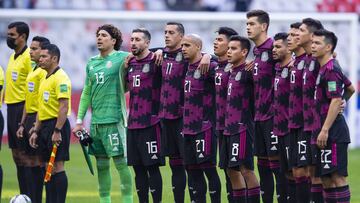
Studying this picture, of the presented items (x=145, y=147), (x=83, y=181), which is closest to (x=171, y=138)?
(x=145, y=147)

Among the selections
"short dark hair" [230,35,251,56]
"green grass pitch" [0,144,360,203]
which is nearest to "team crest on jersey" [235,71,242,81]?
"short dark hair" [230,35,251,56]

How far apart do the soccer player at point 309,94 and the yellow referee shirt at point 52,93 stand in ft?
9.85

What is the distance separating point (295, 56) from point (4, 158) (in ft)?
37.1

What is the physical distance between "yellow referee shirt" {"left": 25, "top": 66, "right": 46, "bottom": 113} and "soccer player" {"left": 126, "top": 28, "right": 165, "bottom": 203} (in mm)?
1397

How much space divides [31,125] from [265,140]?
3267 mm

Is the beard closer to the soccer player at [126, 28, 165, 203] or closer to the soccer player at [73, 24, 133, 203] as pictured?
the soccer player at [126, 28, 165, 203]

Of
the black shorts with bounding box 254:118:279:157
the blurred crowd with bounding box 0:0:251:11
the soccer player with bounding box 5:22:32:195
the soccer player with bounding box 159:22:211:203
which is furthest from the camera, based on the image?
the blurred crowd with bounding box 0:0:251:11

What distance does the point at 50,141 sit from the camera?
45.9ft

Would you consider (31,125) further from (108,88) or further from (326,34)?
(326,34)

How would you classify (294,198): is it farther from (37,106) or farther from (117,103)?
(37,106)

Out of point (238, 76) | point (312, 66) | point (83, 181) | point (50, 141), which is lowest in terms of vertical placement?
point (83, 181)

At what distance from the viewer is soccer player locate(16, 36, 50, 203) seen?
14.6 metres

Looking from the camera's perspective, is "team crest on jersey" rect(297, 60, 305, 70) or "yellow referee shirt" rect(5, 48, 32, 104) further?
"yellow referee shirt" rect(5, 48, 32, 104)

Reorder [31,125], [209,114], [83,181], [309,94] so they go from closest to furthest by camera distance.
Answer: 1. [309,94]
2. [209,114]
3. [31,125]
4. [83,181]
